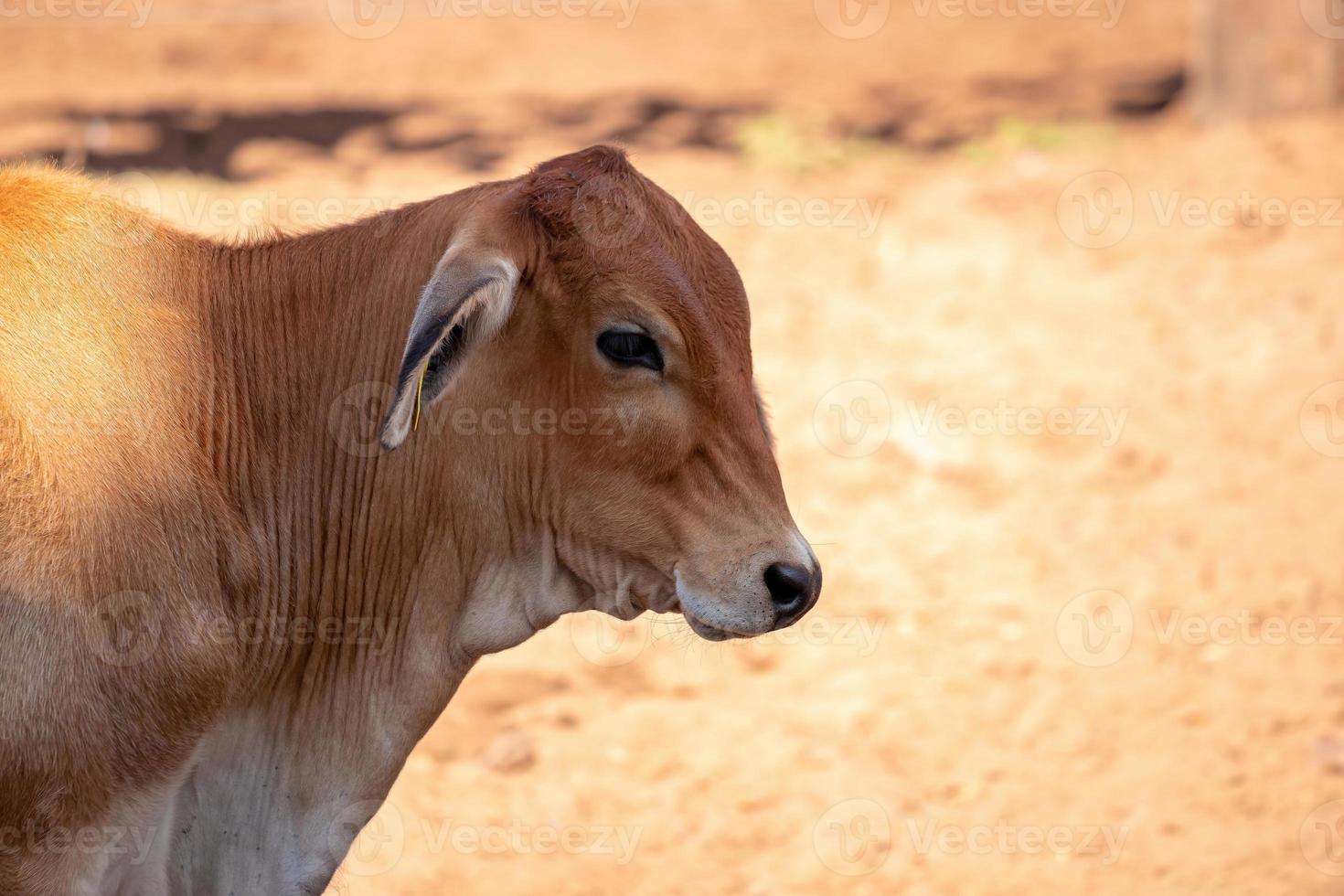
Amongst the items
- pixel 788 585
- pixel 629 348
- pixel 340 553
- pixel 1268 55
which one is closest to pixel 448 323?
pixel 629 348

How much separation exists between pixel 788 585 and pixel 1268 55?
9478 millimetres

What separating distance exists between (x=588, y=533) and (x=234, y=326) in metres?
1.12

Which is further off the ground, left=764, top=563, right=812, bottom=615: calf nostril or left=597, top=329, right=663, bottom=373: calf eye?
left=597, top=329, right=663, bottom=373: calf eye

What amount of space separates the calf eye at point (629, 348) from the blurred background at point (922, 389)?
121 centimetres

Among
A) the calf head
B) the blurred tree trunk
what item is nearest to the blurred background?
the blurred tree trunk

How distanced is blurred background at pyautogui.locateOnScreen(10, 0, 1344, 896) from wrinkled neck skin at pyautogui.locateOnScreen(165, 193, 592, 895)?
52 centimetres

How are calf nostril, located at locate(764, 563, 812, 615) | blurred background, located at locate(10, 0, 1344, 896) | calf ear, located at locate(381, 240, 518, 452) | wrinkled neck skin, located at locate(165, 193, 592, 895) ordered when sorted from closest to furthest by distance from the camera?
calf ear, located at locate(381, 240, 518, 452), calf nostril, located at locate(764, 563, 812, 615), wrinkled neck skin, located at locate(165, 193, 592, 895), blurred background, located at locate(10, 0, 1344, 896)

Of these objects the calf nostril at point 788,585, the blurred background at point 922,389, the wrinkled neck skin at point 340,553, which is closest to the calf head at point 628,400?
the calf nostril at point 788,585

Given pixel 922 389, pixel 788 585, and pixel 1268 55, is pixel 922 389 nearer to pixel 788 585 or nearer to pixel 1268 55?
pixel 1268 55

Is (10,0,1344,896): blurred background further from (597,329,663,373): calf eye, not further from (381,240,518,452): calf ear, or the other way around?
(597,329,663,373): calf eye

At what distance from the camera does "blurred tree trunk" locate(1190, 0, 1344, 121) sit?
434 inches

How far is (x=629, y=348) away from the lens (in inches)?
145

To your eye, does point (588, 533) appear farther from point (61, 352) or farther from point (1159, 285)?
point (1159, 285)

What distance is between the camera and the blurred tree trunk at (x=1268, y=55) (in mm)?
11023
